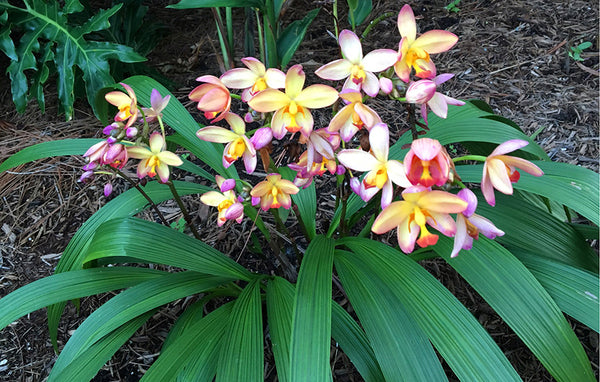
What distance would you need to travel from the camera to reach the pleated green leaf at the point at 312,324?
0.77 metres

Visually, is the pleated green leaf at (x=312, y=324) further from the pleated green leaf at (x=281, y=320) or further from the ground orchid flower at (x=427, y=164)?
the ground orchid flower at (x=427, y=164)

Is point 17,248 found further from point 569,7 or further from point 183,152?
point 569,7

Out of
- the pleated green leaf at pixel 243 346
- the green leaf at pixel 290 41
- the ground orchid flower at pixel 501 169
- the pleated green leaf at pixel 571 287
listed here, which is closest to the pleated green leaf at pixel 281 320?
the pleated green leaf at pixel 243 346

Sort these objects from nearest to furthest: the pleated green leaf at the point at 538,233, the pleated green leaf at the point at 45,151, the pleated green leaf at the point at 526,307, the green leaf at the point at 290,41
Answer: the pleated green leaf at the point at 526,307 → the pleated green leaf at the point at 538,233 → the pleated green leaf at the point at 45,151 → the green leaf at the point at 290,41

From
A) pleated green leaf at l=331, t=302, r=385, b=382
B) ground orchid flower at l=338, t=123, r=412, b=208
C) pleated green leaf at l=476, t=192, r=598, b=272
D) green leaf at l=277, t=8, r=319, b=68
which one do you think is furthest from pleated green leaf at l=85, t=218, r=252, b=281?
green leaf at l=277, t=8, r=319, b=68

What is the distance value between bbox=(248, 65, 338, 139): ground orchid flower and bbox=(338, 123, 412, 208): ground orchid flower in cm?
10

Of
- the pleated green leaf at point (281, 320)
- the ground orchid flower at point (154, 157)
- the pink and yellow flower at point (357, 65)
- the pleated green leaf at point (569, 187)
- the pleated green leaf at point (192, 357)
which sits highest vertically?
the pink and yellow flower at point (357, 65)

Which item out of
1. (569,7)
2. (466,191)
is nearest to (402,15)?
(466,191)

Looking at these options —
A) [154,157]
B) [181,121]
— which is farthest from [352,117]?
[181,121]

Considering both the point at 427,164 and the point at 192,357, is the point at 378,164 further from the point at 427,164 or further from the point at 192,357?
the point at 192,357

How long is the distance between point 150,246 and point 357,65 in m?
0.60

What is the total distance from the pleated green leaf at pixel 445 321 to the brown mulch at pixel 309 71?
0.46 m

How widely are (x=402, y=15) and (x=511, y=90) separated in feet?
4.96

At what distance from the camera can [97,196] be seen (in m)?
1.78
